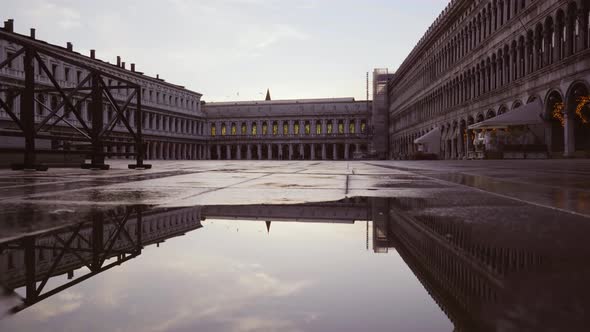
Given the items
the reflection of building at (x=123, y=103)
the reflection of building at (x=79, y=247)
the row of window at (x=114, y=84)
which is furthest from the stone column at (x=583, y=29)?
the reflection of building at (x=123, y=103)

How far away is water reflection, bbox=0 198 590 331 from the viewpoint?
1.00 meters

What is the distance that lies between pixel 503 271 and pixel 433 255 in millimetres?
284

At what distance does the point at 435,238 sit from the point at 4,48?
164 feet

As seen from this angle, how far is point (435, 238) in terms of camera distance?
1845mm

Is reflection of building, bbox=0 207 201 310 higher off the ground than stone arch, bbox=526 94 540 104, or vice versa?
stone arch, bbox=526 94 540 104

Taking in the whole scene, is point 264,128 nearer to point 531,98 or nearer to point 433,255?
point 531,98

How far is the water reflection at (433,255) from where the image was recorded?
1.00 m

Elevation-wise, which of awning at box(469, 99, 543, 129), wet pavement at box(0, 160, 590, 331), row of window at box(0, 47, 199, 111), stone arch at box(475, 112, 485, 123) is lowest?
wet pavement at box(0, 160, 590, 331)

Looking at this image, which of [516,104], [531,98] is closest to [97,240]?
[531,98]

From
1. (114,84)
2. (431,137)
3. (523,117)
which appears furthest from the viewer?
(114,84)

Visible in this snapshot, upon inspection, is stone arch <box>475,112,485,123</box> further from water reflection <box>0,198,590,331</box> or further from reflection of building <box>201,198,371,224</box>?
water reflection <box>0,198,590,331</box>

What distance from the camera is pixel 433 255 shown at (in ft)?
5.07

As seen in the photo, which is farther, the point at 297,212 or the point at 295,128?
the point at 295,128

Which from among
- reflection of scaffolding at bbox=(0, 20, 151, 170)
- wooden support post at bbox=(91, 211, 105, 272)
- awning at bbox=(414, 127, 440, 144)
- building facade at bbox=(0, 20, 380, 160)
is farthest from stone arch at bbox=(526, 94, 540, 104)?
building facade at bbox=(0, 20, 380, 160)
